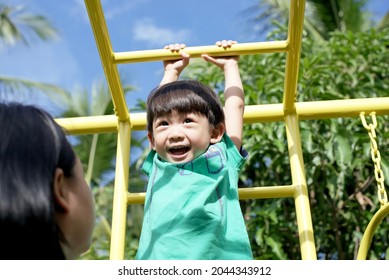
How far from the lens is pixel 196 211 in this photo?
1493 mm

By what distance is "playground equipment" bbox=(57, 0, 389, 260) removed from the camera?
172cm

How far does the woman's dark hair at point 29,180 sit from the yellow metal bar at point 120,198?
1.07 meters

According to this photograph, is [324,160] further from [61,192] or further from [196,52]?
[61,192]

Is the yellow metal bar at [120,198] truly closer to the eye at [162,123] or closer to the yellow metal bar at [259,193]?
the yellow metal bar at [259,193]

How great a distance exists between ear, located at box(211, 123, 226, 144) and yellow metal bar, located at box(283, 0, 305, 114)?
26 cm

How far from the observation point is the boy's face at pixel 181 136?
1623 mm

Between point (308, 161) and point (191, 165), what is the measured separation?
2.18m

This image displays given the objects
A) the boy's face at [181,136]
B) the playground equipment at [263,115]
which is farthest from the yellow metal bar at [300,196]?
the boy's face at [181,136]

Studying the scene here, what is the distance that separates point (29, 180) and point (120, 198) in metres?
1.18

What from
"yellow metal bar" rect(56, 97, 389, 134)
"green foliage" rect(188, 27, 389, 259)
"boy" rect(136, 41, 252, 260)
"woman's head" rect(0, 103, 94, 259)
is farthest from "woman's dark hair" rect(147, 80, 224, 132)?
"green foliage" rect(188, 27, 389, 259)

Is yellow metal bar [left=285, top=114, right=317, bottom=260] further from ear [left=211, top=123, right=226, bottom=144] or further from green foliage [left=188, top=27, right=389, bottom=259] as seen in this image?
green foliage [left=188, top=27, right=389, bottom=259]

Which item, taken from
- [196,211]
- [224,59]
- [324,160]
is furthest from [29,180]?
[324,160]
